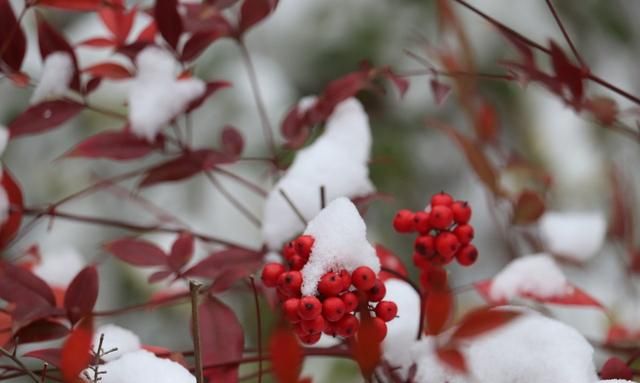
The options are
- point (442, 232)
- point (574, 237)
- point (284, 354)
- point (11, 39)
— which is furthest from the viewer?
point (574, 237)

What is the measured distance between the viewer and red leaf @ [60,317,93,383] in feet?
1.26

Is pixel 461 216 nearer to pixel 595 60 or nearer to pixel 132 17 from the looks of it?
pixel 132 17

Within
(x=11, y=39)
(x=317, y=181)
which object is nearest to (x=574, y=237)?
(x=317, y=181)

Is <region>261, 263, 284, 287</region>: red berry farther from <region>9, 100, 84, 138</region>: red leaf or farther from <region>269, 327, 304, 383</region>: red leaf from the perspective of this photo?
<region>9, 100, 84, 138</region>: red leaf

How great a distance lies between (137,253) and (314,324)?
0.71ft

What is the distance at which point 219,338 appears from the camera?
0.49 meters

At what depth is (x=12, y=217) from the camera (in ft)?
1.83

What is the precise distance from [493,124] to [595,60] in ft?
3.37

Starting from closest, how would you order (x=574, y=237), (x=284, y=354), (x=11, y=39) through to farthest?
(x=284, y=354), (x=11, y=39), (x=574, y=237)

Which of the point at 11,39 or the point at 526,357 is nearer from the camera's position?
the point at 526,357

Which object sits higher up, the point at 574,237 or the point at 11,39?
the point at 11,39

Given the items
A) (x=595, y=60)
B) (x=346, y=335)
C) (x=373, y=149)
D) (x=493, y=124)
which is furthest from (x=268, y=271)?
(x=595, y=60)

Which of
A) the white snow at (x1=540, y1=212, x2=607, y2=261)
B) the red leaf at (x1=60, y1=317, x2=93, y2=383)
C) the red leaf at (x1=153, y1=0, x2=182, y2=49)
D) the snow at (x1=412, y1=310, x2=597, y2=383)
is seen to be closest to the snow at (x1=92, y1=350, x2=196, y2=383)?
the red leaf at (x1=60, y1=317, x2=93, y2=383)

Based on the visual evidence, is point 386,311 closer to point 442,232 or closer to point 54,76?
point 442,232
